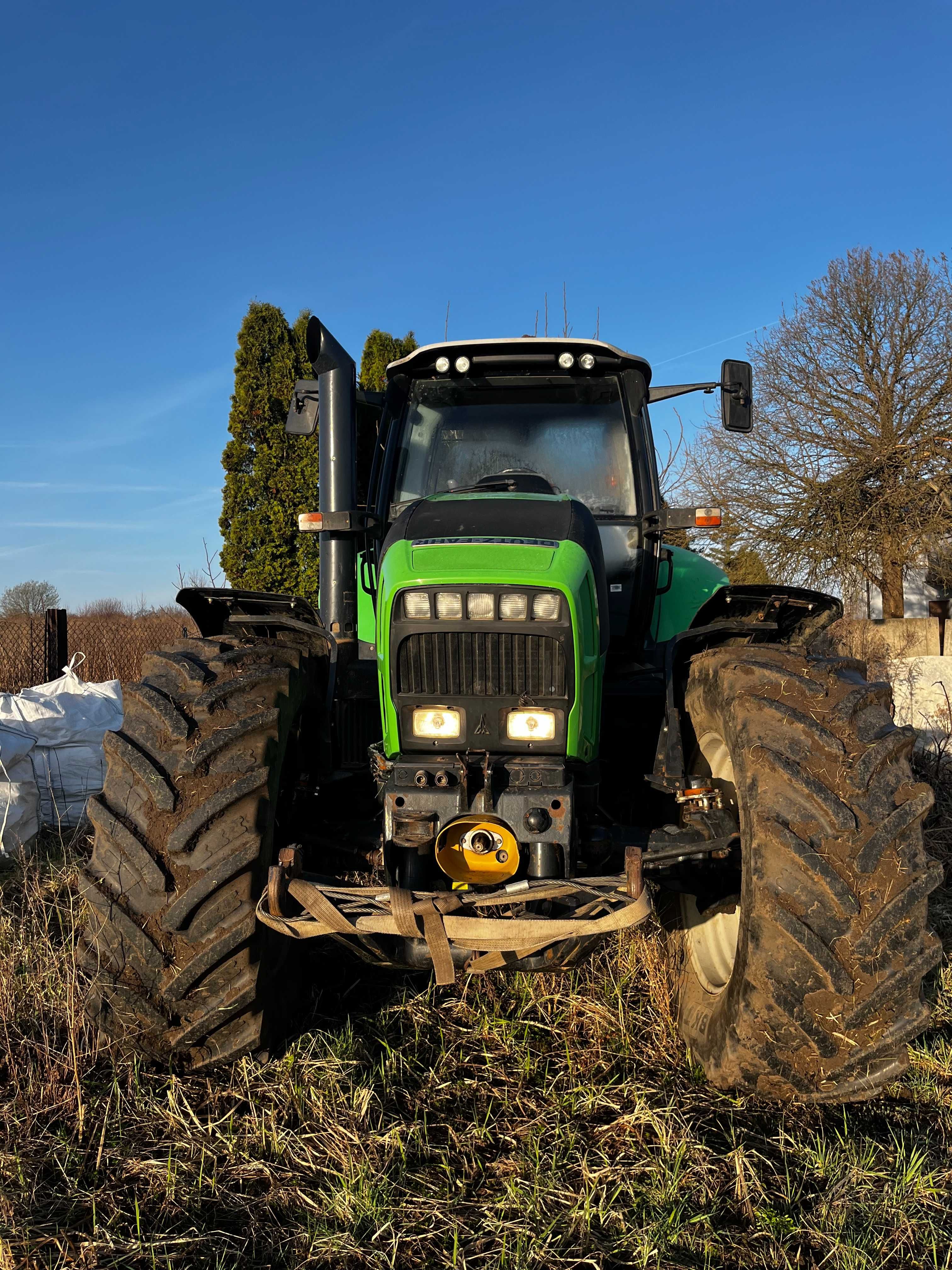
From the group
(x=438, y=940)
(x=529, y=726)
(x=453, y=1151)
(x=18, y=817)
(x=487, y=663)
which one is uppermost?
(x=487, y=663)

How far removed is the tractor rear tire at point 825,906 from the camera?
8.13 ft

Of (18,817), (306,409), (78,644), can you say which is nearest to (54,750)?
(18,817)

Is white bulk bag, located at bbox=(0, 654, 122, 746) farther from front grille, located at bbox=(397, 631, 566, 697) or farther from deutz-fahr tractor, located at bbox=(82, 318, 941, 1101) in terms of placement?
front grille, located at bbox=(397, 631, 566, 697)

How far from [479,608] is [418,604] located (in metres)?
0.19

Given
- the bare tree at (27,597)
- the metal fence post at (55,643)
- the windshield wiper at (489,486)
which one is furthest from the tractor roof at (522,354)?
the bare tree at (27,597)

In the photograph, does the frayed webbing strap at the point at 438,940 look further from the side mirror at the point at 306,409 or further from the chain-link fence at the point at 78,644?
the chain-link fence at the point at 78,644

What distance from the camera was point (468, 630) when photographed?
113 inches

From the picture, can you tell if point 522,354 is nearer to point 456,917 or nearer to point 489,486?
point 489,486

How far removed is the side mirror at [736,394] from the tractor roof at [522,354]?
15.1 inches

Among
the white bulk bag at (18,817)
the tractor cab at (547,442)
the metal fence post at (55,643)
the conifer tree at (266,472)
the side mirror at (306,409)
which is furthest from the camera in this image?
the conifer tree at (266,472)

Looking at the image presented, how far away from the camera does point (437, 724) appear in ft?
9.66

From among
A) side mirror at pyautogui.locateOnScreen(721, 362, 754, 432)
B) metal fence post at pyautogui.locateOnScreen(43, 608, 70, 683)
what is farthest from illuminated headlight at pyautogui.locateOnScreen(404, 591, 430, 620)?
metal fence post at pyautogui.locateOnScreen(43, 608, 70, 683)

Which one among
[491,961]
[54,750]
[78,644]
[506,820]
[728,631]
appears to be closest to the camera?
[491,961]

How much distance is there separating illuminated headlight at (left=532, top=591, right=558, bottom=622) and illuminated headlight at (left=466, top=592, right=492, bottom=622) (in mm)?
130
